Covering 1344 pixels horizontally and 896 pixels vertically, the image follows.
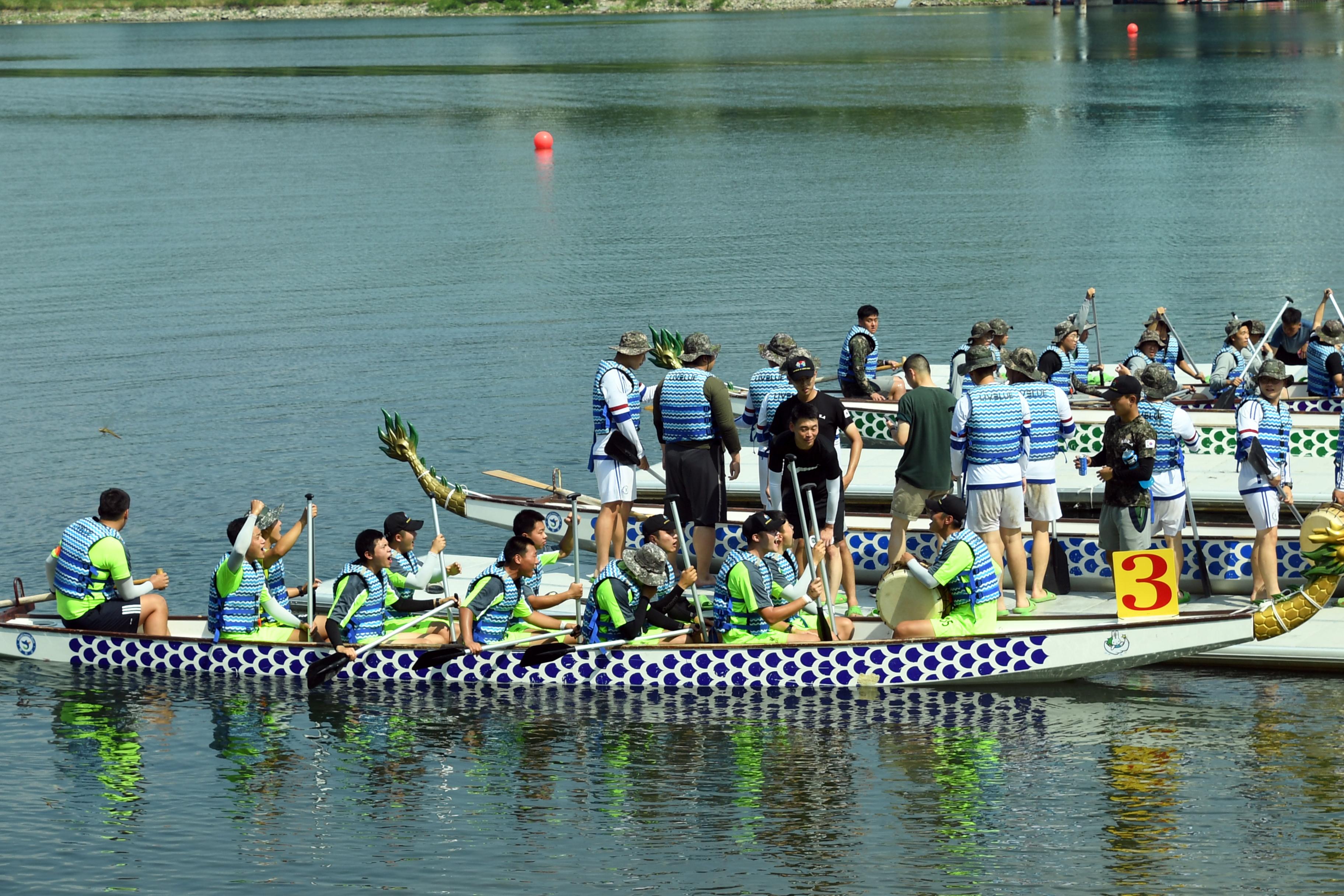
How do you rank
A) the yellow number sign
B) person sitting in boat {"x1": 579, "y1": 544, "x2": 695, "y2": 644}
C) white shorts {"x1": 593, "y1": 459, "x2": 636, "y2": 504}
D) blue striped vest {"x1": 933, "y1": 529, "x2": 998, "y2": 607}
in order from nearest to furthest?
1. the yellow number sign
2. blue striped vest {"x1": 933, "y1": 529, "x2": 998, "y2": 607}
3. person sitting in boat {"x1": 579, "y1": 544, "x2": 695, "y2": 644}
4. white shorts {"x1": 593, "y1": 459, "x2": 636, "y2": 504}

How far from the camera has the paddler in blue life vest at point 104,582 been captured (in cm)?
1583

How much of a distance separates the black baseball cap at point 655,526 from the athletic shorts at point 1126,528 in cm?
412

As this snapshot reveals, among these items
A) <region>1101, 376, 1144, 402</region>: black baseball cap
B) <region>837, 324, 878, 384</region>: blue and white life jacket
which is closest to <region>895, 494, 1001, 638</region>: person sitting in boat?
<region>1101, 376, 1144, 402</region>: black baseball cap

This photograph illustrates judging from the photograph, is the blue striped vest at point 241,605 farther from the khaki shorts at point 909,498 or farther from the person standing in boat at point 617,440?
the khaki shorts at point 909,498

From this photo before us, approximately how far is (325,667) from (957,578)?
578 centimetres

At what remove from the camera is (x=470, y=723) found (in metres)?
15.1

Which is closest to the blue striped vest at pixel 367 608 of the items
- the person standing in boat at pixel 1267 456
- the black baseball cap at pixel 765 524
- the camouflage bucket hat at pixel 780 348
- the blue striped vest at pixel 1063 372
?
the black baseball cap at pixel 765 524

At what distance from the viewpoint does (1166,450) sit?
15664 millimetres

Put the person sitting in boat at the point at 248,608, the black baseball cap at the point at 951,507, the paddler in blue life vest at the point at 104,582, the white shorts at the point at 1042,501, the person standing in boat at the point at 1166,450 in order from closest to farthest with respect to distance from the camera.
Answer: the black baseball cap at the point at 951,507 → the person standing in boat at the point at 1166,450 → the person sitting in boat at the point at 248,608 → the paddler in blue life vest at the point at 104,582 → the white shorts at the point at 1042,501

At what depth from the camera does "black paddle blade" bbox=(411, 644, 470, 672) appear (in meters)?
15.5

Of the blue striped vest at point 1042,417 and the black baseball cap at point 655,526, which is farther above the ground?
the blue striped vest at point 1042,417

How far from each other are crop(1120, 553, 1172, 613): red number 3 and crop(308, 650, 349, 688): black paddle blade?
6.99 metres

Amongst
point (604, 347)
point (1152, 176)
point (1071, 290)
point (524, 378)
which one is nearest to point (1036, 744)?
point (524, 378)

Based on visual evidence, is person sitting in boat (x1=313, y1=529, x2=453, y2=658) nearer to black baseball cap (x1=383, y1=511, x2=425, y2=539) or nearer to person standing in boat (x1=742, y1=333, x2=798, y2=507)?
black baseball cap (x1=383, y1=511, x2=425, y2=539)
